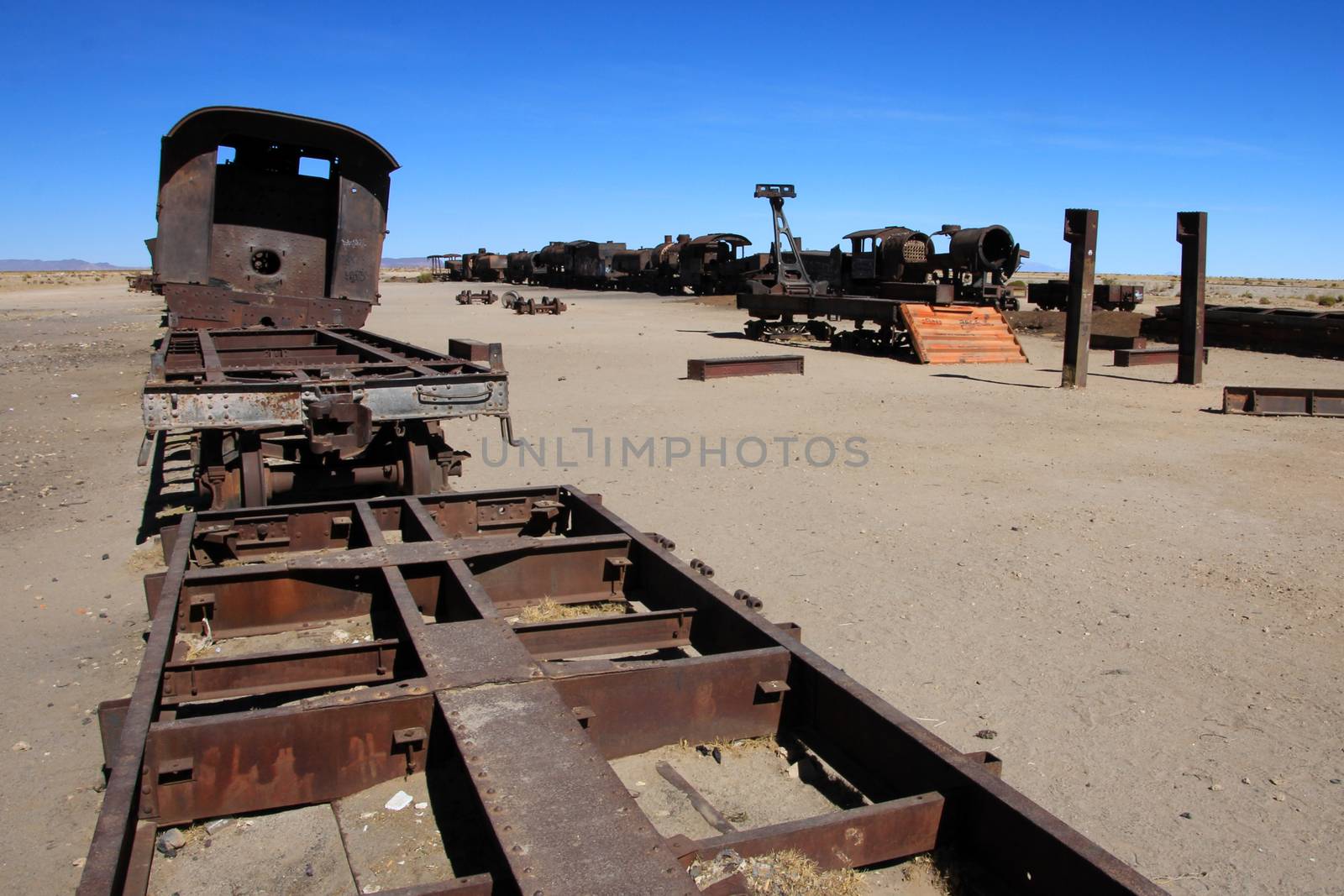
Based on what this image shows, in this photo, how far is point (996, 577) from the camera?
5.59 metres

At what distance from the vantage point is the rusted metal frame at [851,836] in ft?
7.40

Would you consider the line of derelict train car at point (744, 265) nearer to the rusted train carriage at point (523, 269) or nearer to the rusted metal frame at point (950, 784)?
the rusted train carriage at point (523, 269)

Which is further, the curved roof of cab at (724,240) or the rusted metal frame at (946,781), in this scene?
the curved roof of cab at (724,240)

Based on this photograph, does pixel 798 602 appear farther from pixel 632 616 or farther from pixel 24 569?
pixel 24 569

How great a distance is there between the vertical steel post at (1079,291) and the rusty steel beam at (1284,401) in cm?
248

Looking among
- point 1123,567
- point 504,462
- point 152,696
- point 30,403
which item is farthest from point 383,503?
point 30,403

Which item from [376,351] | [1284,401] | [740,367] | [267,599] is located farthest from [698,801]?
[740,367]

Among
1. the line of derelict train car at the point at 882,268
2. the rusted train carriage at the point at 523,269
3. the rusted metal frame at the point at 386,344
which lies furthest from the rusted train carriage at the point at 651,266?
the rusted metal frame at the point at 386,344

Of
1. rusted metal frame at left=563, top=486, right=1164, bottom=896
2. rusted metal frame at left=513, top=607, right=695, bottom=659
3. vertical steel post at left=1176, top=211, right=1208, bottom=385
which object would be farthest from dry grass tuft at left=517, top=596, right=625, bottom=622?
vertical steel post at left=1176, top=211, right=1208, bottom=385

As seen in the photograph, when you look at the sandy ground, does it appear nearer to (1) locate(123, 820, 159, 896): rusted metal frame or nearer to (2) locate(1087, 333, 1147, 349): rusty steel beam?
(1) locate(123, 820, 159, 896): rusted metal frame

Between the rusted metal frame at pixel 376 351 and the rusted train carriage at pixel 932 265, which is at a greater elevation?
the rusted train carriage at pixel 932 265

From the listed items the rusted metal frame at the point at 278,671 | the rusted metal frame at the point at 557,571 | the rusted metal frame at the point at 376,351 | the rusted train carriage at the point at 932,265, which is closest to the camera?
the rusted metal frame at the point at 278,671

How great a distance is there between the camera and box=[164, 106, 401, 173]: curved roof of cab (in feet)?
29.6

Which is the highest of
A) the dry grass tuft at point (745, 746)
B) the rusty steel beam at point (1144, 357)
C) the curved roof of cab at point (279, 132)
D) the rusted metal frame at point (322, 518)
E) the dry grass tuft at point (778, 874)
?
the curved roof of cab at point (279, 132)
